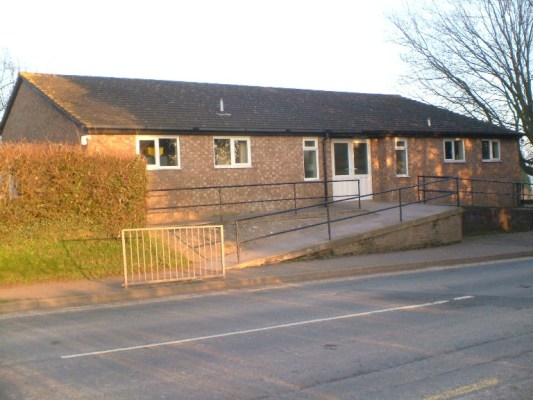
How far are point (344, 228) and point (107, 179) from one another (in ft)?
24.3

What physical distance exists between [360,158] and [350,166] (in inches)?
29.3

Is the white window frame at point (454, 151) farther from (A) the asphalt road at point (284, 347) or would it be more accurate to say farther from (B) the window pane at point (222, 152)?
(A) the asphalt road at point (284, 347)

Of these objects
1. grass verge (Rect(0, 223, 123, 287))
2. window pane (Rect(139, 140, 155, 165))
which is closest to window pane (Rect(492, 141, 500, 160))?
window pane (Rect(139, 140, 155, 165))

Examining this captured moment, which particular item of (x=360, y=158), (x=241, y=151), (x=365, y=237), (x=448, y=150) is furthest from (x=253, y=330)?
(x=448, y=150)

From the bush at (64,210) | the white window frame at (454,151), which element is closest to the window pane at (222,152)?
the bush at (64,210)

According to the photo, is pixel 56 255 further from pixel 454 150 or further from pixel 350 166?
pixel 454 150

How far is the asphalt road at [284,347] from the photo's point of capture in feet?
21.4

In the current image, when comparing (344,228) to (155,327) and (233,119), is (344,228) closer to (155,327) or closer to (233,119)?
(233,119)

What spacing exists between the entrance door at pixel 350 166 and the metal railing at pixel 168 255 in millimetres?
10328

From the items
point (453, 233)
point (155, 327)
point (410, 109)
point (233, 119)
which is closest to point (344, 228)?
point (453, 233)

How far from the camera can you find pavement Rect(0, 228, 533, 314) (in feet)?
41.6

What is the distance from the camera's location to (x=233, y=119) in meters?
24.5

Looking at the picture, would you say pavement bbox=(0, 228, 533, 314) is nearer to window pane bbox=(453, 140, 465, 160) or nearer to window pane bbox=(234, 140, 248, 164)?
window pane bbox=(234, 140, 248, 164)

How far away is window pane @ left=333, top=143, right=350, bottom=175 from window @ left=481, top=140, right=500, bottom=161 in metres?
7.79
